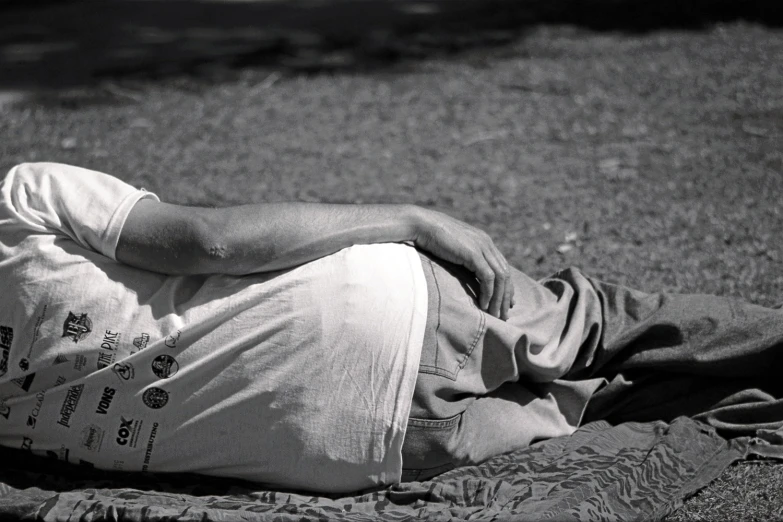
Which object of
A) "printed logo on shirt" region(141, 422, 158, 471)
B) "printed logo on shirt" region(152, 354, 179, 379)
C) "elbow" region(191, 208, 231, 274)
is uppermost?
"elbow" region(191, 208, 231, 274)

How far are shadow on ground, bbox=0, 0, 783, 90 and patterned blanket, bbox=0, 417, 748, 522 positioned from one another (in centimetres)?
471

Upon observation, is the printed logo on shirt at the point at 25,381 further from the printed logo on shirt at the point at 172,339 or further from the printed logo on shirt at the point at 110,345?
the printed logo on shirt at the point at 172,339

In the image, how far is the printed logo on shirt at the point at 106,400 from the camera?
7.54 ft

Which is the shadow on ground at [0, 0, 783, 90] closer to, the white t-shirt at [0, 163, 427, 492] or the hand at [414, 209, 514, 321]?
the hand at [414, 209, 514, 321]

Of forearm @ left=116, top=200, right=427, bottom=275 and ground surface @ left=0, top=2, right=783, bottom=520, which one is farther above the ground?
forearm @ left=116, top=200, right=427, bottom=275

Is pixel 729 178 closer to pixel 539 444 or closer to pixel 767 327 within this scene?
pixel 767 327

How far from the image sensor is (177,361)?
88.5 inches

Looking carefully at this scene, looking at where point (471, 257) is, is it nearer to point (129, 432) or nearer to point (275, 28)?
point (129, 432)

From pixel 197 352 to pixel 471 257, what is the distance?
2.67 feet

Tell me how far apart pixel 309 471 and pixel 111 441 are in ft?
1.85

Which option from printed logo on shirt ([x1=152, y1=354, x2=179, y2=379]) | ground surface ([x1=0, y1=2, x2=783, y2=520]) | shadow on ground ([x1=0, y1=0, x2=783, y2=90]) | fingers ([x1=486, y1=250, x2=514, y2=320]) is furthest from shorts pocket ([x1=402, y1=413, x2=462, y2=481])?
shadow on ground ([x1=0, y1=0, x2=783, y2=90])

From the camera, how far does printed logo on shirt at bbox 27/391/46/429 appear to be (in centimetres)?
234

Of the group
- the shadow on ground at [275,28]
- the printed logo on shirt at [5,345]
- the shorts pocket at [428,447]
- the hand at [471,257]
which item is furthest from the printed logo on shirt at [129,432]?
the shadow on ground at [275,28]

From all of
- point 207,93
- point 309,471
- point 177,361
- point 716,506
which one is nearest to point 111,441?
point 177,361
